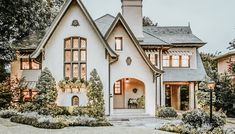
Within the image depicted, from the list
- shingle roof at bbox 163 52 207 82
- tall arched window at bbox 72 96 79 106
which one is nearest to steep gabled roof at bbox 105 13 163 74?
shingle roof at bbox 163 52 207 82

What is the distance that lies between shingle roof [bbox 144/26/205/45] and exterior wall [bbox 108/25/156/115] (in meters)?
7.24

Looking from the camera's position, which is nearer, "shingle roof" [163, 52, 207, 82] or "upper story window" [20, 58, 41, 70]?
"upper story window" [20, 58, 41, 70]

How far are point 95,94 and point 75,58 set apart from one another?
3483 mm

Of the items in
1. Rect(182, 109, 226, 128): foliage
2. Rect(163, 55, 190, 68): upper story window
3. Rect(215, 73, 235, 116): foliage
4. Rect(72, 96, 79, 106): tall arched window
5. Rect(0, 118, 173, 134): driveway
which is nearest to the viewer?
Rect(0, 118, 173, 134): driveway

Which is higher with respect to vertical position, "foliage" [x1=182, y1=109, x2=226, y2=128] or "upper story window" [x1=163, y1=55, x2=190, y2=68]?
"upper story window" [x1=163, y1=55, x2=190, y2=68]

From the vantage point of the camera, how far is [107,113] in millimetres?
32500

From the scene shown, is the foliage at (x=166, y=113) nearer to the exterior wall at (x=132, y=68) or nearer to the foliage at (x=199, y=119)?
the exterior wall at (x=132, y=68)

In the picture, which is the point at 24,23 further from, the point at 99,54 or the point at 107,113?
the point at 107,113

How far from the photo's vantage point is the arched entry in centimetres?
3559

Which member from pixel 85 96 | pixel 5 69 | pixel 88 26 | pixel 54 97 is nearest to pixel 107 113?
pixel 85 96

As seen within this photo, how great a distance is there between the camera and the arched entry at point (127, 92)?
35594 mm

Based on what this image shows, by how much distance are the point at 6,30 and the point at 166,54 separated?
52.1ft

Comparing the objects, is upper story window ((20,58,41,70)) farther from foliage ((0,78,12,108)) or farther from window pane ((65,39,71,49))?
window pane ((65,39,71,49))

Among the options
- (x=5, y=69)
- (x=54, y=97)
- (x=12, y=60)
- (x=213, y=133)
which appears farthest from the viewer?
(x=5, y=69)
